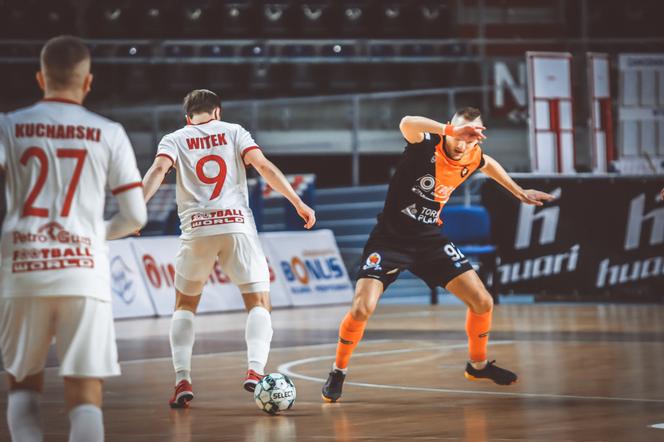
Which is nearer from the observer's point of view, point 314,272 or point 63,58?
point 63,58

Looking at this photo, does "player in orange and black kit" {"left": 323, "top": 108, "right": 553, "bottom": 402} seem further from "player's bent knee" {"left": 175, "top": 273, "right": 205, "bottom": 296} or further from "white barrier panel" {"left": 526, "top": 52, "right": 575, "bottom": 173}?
"white barrier panel" {"left": 526, "top": 52, "right": 575, "bottom": 173}

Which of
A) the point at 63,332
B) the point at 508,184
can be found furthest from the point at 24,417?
the point at 508,184

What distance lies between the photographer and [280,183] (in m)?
7.93

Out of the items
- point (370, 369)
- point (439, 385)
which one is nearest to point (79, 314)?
point (439, 385)

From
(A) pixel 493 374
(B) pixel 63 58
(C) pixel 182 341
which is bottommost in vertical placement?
(A) pixel 493 374

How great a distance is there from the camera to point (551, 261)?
19.2 metres

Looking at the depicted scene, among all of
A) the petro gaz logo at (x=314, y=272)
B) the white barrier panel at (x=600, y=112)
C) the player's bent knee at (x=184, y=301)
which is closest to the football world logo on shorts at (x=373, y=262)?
the player's bent knee at (x=184, y=301)

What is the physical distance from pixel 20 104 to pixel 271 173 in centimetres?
1853

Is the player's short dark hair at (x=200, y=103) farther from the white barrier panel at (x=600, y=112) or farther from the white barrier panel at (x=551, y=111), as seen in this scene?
the white barrier panel at (x=600, y=112)

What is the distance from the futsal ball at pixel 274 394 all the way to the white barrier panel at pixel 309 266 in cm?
1152

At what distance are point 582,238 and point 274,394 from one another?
40.4 ft

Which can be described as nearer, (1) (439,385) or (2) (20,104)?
(1) (439,385)

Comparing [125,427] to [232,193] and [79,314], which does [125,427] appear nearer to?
[232,193]

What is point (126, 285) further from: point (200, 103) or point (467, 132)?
point (467, 132)
